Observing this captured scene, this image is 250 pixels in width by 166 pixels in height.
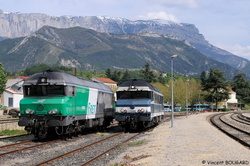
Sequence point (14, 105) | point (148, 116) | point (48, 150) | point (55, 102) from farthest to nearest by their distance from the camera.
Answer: point (14, 105), point (148, 116), point (55, 102), point (48, 150)

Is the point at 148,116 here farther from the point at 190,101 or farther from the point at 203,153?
the point at 190,101

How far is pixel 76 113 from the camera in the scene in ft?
73.8

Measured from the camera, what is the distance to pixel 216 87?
122812 millimetres

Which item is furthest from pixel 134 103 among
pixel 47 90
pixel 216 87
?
pixel 216 87

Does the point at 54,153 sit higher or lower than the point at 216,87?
lower

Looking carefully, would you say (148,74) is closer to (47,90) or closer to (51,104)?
(47,90)

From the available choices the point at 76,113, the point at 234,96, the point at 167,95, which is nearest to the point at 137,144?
the point at 76,113

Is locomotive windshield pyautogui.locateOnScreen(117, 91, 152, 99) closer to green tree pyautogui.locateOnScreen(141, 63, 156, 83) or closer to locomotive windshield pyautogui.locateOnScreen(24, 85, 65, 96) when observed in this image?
locomotive windshield pyautogui.locateOnScreen(24, 85, 65, 96)

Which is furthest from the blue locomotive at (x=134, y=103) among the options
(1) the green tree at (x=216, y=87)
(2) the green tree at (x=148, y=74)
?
(2) the green tree at (x=148, y=74)

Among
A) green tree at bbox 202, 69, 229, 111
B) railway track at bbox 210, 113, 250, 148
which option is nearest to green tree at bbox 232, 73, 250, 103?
green tree at bbox 202, 69, 229, 111

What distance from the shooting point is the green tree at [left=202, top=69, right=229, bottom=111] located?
393ft

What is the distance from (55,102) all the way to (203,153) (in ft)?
30.8

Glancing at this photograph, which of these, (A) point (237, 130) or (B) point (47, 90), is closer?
(B) point (47, 90)

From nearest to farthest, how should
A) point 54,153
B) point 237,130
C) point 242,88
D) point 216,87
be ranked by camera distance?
point 54,153 < point 237,130 < point 216,87 < point 242,88
